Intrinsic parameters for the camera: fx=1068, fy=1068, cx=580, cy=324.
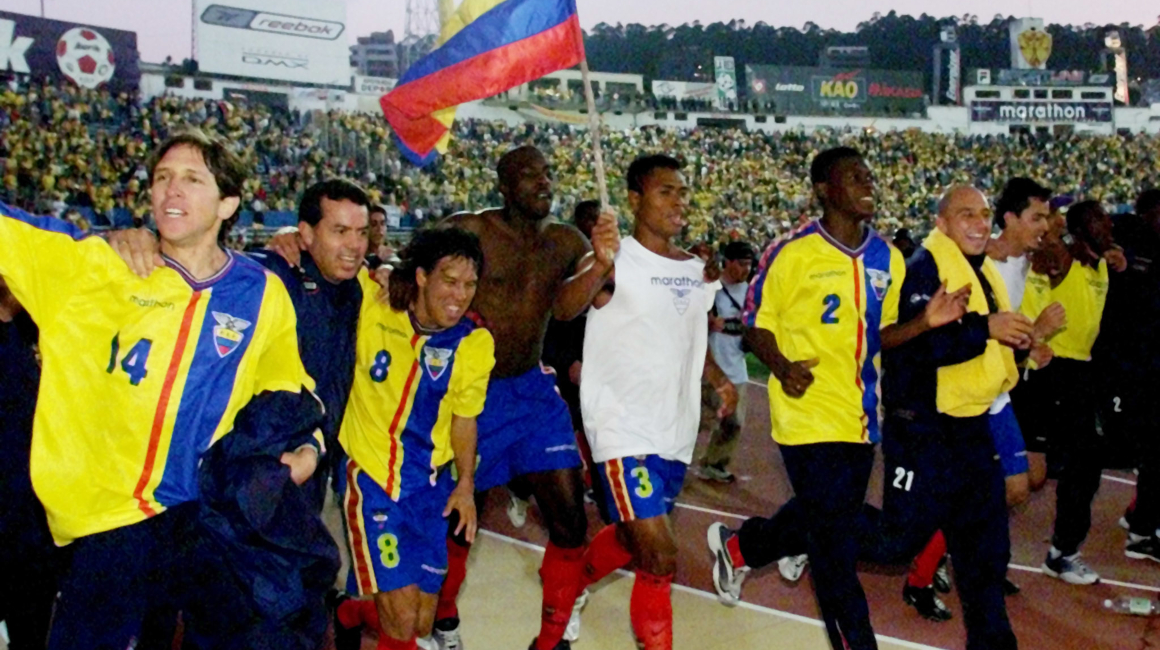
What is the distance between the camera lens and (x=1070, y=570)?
614cm

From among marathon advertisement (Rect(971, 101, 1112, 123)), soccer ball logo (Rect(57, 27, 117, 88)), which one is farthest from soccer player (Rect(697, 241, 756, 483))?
marathon advertisement (Rect(971, 101, 1112, 123))

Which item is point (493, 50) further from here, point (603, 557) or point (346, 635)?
point (346, 635)

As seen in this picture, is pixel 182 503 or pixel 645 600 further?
pixel 645 600

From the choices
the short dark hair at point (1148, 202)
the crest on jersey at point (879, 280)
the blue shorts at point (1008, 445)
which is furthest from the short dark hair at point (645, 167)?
the short dark hair at point (1148, 202)

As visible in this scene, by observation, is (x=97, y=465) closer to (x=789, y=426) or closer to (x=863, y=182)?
(x=789, y=426)

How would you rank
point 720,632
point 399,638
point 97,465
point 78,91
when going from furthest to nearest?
1. point 78,91
2. point 720,632
3. point 399,638
4. point 97,465

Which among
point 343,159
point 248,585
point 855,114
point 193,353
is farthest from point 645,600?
point 855,114

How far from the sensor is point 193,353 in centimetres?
285

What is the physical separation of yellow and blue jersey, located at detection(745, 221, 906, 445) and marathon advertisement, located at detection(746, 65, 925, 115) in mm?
53585

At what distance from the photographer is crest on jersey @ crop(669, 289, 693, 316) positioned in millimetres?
4629

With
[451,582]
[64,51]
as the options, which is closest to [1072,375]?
[451,582]

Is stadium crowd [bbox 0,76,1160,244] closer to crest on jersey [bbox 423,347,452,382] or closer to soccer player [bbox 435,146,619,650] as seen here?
soccer player [bbox 435,146,619,650]

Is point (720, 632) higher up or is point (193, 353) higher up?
point (193, 353)

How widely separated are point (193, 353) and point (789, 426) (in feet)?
8.48
